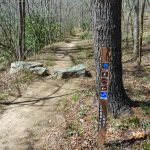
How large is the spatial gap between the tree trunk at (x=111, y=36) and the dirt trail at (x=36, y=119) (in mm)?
1581

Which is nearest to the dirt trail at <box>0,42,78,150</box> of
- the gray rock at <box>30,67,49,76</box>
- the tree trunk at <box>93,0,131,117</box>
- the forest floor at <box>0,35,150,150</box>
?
the forest floor at <box>0,35,150,150</box>

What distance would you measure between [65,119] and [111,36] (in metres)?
2.62

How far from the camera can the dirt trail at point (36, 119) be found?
7.41m

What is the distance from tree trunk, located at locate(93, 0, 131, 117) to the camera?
6980mm

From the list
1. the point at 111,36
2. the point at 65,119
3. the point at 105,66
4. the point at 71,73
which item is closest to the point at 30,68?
the point at 71,73

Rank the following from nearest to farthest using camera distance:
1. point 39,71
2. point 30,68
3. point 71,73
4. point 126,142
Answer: point 126,142, point 71,73, point 39,71, point 30,68

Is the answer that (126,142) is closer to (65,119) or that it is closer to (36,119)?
(65,119)

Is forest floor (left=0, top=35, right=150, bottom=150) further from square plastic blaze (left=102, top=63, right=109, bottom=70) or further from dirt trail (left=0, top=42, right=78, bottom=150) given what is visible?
square plastic blaze (left=102, top=63, right=109, bottom=70)

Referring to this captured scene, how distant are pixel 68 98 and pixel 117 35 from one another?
3486 mm

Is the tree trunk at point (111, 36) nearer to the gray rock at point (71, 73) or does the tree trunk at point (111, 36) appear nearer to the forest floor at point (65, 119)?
the forest floor at point (65, 119)

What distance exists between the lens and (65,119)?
27.5 feet

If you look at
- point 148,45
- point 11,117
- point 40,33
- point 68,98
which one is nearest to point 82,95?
point 68,98

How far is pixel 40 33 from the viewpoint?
96.1 ft

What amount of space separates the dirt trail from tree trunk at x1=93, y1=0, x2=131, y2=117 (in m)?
1.58
